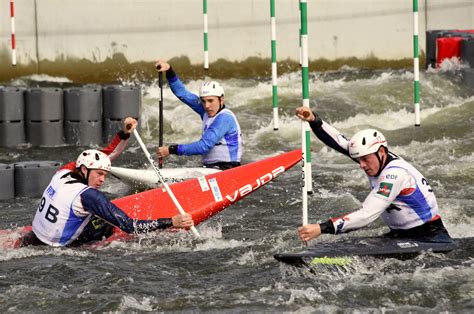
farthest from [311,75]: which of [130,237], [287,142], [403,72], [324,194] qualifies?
[130,237]

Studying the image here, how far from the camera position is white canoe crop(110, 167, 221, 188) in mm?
11641

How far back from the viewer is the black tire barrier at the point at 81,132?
15.6 meters

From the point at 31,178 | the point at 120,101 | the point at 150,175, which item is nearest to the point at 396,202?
the point at 150,175

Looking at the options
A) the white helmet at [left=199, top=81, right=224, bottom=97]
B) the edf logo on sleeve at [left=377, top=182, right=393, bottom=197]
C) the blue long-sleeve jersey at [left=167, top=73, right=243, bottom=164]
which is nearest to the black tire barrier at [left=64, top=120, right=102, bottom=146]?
the blue long-sleeve jersey at [left=167, top=73, right=243, bottom=164]

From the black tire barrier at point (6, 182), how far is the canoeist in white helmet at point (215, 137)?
1988mm

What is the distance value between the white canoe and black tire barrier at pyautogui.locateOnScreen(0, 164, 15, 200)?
1.14 meters

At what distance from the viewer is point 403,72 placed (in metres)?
20.5

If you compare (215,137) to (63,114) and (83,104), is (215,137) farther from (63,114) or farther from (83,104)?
(63,114)

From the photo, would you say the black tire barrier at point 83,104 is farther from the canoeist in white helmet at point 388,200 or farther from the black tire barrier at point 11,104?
the canoeist in white helmet at point 388,200

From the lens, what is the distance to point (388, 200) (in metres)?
8.30

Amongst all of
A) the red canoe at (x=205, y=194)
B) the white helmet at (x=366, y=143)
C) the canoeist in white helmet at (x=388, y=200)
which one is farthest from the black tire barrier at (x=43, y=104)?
the white helmet at (x=366, y=143)

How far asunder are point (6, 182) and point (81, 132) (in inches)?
138

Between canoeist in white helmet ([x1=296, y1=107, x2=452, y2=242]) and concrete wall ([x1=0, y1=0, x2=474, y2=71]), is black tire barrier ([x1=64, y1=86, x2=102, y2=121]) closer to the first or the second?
concrete wall ([x1=0, y1=0, x2=474, y2=71])

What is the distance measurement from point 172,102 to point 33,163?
19.5 feet
